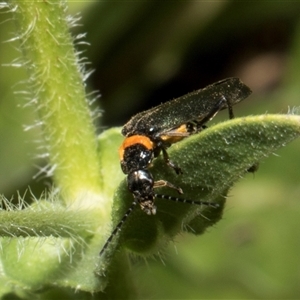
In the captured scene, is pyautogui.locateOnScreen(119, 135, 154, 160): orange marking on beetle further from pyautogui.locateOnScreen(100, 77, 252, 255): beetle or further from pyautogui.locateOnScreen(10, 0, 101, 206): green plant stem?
pyautogui.locateOnScreen(10, 0, 101, 206): green plant stem

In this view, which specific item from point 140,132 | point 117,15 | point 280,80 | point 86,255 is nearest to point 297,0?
point 280,80

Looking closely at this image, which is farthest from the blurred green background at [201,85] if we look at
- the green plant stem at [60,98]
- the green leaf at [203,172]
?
the green leaf at [203,172]

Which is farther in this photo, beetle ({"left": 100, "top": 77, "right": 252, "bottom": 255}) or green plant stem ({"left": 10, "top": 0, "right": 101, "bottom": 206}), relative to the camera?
beetle ({"left": 100, "top": 77, "right": 252, "bottom": 255})

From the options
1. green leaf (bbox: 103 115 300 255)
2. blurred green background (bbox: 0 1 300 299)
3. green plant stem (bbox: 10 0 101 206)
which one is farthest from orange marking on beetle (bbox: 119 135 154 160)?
blurred green background (bbox: 0 1 300 299)

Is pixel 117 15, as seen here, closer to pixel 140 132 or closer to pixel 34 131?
pixel 34 131

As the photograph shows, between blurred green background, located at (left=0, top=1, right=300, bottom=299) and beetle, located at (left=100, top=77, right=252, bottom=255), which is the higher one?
beetle, located at (left=100, top=77, right=252, bottom=255)

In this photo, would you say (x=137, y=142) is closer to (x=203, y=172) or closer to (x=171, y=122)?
(x=171, y=122)

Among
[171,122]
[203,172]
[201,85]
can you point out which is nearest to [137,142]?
[171,122]

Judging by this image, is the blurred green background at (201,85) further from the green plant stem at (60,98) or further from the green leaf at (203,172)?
the green leaf at (203,172)
